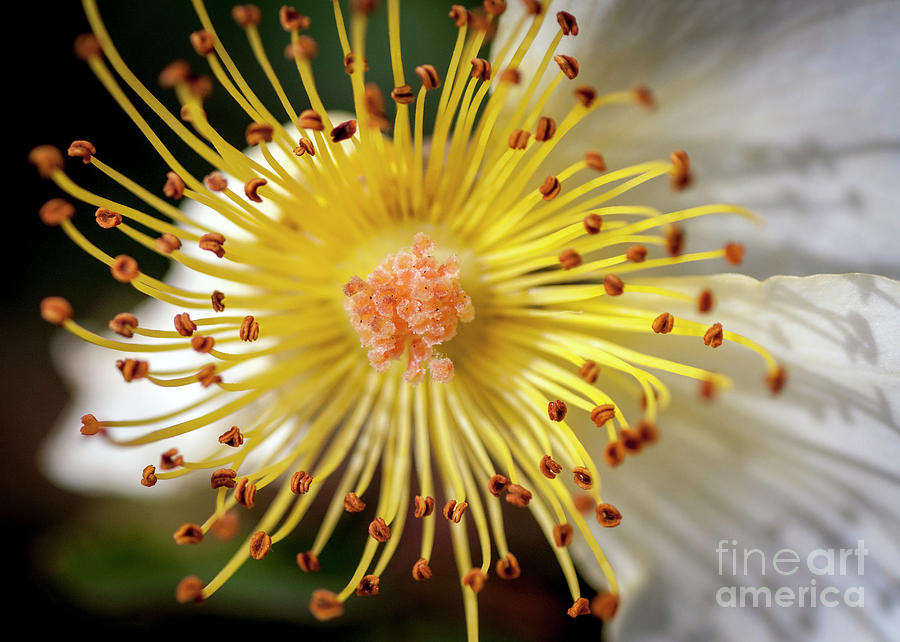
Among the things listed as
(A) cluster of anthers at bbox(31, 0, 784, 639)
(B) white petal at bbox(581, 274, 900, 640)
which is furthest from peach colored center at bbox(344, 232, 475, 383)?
(B) white petal at bbox(581, 274, 900, 640)

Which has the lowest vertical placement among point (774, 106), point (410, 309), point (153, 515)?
point (153, 515)

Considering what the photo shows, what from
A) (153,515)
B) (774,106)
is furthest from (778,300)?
(153,515)

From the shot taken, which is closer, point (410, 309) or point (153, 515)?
point (410, 309)

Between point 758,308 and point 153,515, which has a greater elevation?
point 758,308

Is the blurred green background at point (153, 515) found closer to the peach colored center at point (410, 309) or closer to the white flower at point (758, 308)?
the white flower at point (758, 308)

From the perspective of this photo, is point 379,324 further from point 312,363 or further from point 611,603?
point 611,603

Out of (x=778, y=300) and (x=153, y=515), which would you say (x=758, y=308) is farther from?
(x=153, y=515)
